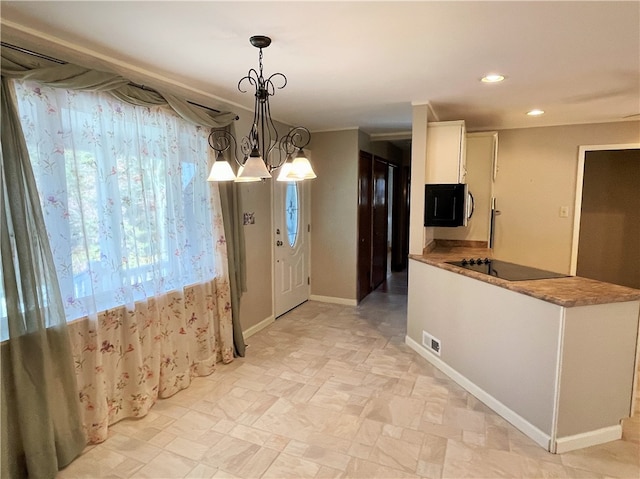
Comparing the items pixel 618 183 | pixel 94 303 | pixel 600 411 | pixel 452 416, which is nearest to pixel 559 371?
pixel 600 411

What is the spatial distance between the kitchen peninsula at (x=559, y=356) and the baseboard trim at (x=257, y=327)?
2311 millimetres

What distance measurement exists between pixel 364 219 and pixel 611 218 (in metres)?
3.42

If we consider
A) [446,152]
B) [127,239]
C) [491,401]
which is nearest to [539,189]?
[446,152]

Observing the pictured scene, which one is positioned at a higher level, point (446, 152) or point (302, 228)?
point (446, 152)

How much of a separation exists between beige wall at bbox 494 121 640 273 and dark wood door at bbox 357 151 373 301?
168 cm

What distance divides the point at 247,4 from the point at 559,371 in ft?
8.42

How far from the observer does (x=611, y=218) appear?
503 centimetres

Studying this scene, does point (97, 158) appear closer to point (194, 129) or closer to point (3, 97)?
point (3, 97)

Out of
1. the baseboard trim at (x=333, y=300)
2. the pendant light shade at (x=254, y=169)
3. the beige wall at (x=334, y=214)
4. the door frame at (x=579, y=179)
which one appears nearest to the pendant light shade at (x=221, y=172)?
the pendant light shade at (x=254, y=169)

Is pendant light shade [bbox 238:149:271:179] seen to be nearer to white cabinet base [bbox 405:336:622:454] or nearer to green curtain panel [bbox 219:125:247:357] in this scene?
green curtain panel [bbox 219:125:247:357]

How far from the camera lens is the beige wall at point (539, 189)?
4293 millimetres

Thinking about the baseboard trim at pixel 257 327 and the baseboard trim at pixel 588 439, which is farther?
the baseboard trim at pixel 257 327

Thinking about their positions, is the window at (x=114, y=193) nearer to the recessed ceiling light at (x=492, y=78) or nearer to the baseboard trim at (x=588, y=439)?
the recessed ceiling light at (x=492, y=78)

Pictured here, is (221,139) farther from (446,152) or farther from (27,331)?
(446,152)
